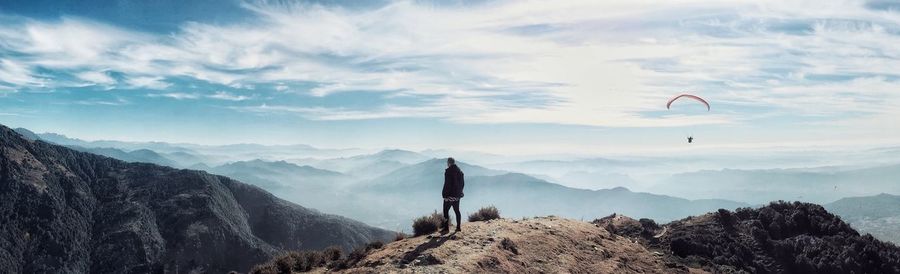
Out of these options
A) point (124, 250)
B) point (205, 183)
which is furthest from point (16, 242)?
point (205, 183)

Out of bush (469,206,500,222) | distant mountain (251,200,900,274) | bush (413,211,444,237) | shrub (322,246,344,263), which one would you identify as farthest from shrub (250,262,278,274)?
bush (469,206,500,222)

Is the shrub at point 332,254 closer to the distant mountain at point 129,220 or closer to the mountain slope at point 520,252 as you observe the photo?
the mountain slope at point 520,252

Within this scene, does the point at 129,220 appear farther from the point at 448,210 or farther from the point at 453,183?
the point at 453,183

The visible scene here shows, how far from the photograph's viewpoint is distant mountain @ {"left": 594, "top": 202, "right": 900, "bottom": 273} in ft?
108

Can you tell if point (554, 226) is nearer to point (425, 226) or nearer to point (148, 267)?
point (425, 226)

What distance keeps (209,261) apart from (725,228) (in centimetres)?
11941

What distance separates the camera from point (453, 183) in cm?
2298

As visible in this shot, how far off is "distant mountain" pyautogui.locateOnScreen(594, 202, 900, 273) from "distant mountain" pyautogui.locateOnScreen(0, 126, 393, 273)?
4447 inches

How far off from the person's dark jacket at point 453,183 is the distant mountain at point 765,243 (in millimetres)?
14809

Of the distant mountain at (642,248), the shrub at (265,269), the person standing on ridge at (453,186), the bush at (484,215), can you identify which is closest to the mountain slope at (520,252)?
the distant mountain at (642,248)

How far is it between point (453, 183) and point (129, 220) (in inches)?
5347

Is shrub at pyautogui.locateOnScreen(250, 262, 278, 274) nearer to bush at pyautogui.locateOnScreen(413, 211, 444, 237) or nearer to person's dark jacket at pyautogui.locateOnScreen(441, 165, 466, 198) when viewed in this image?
bush at pyautogui.locateOnScreen(413, 211, 444, 237)

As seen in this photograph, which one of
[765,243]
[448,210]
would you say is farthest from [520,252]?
[765,243]

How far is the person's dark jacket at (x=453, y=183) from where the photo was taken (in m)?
22.8
